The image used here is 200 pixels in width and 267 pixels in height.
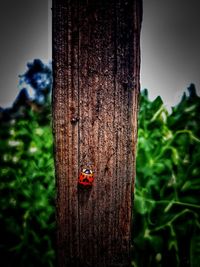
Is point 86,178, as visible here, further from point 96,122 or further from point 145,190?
point 145,190

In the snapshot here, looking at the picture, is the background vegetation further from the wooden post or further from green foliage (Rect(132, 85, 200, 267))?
the wooden post

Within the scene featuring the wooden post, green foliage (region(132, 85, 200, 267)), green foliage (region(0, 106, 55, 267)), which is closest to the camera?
the wooden post

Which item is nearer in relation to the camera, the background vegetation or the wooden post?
the wooden post

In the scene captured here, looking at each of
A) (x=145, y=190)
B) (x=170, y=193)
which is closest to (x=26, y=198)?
(x=145, y=190)

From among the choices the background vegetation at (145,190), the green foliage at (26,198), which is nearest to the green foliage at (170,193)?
the background vegetation at (145,190)

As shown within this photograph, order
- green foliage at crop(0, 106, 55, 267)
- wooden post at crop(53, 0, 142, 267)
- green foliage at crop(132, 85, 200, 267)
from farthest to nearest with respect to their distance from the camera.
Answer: green foliage at crop(0, 106, 55, 267), green foliage at crop(132, 85, 200, 267), wooden post at crop(53, 0, 142, 267)

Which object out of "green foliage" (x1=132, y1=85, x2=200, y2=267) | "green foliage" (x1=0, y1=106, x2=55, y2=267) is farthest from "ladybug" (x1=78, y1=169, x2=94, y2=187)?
"green foliage" (x1=0, y1=106, x2=55, y2=267)
